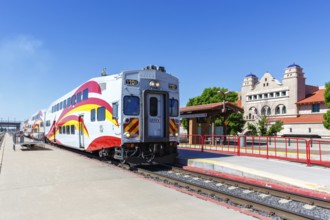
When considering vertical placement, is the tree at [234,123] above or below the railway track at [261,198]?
above

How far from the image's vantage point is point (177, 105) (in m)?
13.2

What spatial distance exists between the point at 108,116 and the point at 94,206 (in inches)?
259

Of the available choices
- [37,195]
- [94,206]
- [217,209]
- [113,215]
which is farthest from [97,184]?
[217,209]

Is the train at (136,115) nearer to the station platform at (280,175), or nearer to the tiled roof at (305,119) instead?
the station platform at (280,175)

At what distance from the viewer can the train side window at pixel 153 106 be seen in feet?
40.7

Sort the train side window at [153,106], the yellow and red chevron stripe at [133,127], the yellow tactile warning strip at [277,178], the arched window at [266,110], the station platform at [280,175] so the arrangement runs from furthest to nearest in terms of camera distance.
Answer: the arched window at [266,110] < the train side window at [153,106] < the yellow and red chevron stripe at [133,127] < the station platform at [280,175] < the yellow tactile warning strip at [277,178]

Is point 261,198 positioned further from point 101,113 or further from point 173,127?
point 101,113

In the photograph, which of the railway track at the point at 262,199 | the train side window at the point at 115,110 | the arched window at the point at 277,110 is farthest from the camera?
the arched window at the point at 277,110

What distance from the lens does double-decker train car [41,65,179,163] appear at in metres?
11.8

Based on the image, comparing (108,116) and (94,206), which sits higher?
(108,116)

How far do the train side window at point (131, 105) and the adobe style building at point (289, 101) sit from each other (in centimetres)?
4163

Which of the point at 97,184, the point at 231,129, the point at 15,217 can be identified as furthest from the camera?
the point at 231,129

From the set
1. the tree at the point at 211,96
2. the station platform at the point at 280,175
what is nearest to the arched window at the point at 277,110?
the tree at the point at 211,96

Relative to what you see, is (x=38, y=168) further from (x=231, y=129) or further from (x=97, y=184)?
(x=231, y=129)
